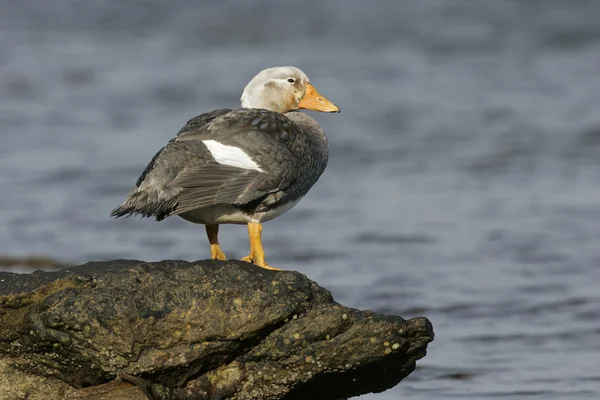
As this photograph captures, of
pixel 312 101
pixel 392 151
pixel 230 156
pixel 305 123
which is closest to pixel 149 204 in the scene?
pixel 230 156

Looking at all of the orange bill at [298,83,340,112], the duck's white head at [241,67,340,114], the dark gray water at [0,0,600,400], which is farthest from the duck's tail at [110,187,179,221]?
the dark gray water at [0,0,600,400]

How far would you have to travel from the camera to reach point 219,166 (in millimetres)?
6309

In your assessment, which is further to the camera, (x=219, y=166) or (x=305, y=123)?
(x=305, y=123)

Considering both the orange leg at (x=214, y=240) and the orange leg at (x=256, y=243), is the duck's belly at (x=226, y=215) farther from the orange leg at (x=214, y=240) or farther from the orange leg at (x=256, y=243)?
the orange leg at (x=214, y=240)

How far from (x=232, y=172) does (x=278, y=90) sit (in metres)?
1.24

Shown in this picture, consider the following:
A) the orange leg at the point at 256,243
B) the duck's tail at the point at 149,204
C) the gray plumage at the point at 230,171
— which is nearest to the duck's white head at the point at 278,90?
the gray plumage at the point at 230,171

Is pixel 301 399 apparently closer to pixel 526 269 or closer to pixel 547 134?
pixel 526 269

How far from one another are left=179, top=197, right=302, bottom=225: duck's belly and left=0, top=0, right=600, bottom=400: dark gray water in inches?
53.5

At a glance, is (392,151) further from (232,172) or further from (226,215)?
(232,172)

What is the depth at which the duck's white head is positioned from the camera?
7332 mm

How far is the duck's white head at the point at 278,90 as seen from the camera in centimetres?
733

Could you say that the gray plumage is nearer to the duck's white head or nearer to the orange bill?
the duck's white head

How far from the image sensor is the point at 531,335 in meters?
8.69

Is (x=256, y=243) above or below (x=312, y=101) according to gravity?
below
